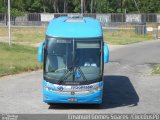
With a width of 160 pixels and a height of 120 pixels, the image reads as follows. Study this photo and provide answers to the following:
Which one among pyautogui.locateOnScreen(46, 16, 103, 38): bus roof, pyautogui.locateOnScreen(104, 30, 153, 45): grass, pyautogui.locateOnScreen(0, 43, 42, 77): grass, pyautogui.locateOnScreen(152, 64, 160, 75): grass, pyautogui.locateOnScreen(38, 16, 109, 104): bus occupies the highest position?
pyautogui.locateOnScreen(46, 16, 103, 38): bus roof

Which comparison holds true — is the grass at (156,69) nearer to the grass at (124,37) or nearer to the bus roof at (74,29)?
the bus roof at (74,29)

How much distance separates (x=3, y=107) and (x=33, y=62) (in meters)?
12.1

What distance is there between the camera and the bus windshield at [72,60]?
52.5ft

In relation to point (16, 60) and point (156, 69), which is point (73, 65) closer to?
point (156, 69)

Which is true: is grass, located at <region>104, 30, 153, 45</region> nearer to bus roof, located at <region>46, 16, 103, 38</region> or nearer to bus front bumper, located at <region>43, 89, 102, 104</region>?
bus roof, located at <region>46, 16, 103, 38</region>

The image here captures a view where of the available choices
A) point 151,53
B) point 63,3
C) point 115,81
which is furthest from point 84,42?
point 63,3

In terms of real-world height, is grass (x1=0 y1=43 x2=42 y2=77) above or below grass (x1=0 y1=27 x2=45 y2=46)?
above

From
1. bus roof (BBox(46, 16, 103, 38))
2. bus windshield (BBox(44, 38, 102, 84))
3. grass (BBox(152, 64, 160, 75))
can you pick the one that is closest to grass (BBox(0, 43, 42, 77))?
grass (BBox(152, 64, 160, 75))

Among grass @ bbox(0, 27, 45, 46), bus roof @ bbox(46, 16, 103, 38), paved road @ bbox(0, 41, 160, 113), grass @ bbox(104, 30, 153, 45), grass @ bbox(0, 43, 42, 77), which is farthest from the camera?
grass @ bbox(104, 30, 153, 45)

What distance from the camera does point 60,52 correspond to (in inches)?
640

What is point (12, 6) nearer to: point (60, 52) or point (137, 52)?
point (137, 52)

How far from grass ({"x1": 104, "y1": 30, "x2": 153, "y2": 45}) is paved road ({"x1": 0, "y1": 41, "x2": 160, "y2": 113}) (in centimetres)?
1416

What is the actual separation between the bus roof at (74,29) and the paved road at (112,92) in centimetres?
246

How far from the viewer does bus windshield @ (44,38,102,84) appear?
52.5 ft
